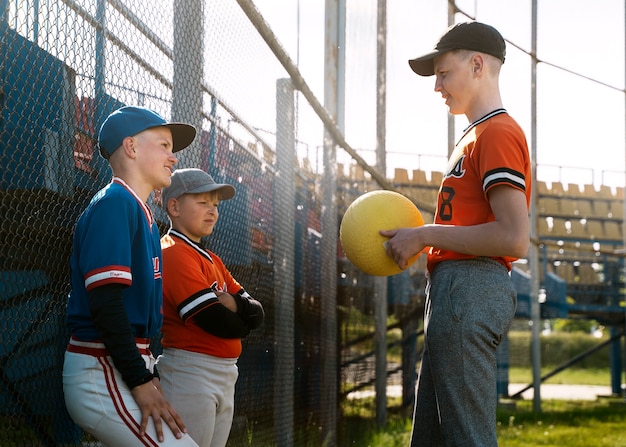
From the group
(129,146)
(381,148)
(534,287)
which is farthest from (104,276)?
→ (534,287)

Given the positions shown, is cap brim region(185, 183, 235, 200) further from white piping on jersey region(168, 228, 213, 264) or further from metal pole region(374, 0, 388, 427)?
metal pole region(374, 0, 388, 427)

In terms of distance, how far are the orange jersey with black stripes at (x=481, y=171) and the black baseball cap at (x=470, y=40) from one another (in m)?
0.23

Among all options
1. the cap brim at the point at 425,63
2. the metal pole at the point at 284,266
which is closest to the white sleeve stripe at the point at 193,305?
the cap brim at the point at 425,63

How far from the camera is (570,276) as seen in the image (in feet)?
55.8

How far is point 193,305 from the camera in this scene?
116 inches

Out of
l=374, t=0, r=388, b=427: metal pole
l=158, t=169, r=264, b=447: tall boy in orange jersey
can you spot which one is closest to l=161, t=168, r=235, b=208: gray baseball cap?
l=158, t=169, r=264, b=447: tall boy in orange jersey

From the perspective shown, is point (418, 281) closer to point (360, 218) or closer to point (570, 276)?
point (360, 218)

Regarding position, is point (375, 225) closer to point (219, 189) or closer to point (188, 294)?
point (219, 189)

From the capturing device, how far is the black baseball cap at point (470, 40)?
121 inches

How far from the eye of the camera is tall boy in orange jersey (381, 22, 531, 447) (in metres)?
2.82

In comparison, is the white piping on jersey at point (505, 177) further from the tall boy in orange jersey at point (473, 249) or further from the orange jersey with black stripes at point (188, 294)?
the orange jersey with black stripes at point (188, 294)

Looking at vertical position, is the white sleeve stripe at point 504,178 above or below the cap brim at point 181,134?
below

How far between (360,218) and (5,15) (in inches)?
56.3

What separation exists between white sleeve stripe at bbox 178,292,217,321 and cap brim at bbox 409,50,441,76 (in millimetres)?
1096
